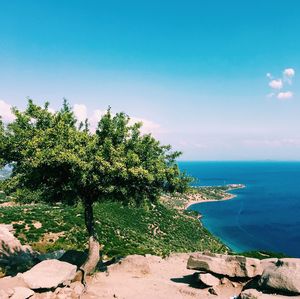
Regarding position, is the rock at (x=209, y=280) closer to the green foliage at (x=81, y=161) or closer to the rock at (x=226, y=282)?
the rock at (x=226, y=282)

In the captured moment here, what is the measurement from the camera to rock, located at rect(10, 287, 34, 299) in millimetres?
17000

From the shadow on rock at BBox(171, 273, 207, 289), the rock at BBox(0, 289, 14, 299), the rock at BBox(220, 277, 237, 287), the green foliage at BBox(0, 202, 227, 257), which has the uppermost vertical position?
the rock at BBox(0, 289, 14, 299)

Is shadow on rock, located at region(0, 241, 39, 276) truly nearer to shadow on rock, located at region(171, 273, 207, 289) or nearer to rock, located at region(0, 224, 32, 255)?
rock, located at region(0, 224, 32, 255)

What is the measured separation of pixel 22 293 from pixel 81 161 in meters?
7.94

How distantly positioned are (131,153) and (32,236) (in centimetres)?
2237

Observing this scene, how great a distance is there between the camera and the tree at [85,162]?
2017 cm

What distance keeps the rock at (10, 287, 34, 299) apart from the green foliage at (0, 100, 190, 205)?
6.09 m

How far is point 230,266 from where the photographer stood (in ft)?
69.3

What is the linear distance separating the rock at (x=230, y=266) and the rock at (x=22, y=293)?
10510 mm

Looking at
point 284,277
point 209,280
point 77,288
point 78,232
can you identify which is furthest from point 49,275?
point 78,232

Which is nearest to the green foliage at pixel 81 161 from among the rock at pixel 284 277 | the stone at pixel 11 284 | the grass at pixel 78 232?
the grass at pixel 78 232

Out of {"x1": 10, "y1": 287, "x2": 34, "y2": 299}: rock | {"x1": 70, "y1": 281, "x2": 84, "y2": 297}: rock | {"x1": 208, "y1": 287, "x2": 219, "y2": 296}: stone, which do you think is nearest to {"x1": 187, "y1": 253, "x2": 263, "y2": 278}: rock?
{"x1": 208, "y1": 287, "x2": 219, "y2": 296}: stone

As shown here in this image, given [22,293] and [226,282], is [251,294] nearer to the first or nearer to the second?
[226,282]

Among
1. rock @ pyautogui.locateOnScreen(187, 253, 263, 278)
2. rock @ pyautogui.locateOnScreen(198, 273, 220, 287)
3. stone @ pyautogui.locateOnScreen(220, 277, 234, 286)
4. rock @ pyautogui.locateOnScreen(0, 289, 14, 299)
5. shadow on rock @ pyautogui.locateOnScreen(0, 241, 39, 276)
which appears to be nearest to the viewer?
rock @ pyautogui.locateOnScreen(0, 289, 14, 299)
